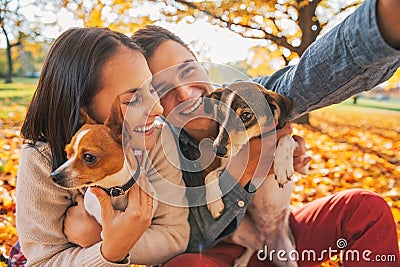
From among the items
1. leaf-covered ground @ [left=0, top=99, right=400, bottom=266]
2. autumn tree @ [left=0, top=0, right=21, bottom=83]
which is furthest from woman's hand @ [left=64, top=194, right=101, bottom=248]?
autumn tree @ [left=0, top=0, right=21, bottom=83]

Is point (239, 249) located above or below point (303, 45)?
below

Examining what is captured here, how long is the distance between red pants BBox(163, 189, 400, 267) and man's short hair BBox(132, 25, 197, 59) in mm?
466

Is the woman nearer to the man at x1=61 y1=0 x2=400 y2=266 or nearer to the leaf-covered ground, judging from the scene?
the man at x1=61 y1=0 x2=400 y2=266

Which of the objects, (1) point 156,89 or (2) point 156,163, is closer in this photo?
(1) point 156,89

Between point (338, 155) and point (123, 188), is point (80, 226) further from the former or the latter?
point (338, 155)

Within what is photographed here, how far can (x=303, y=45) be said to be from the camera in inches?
69.8

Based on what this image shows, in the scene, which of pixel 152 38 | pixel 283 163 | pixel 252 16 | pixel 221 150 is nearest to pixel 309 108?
pixel 283 163

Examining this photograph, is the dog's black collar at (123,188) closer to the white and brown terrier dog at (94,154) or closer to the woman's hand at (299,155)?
the white and brown terrier dog at (94,154)

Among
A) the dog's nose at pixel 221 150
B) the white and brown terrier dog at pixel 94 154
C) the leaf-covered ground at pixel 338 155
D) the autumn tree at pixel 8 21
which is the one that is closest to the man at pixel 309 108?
the dog's nose at pixel 221 150

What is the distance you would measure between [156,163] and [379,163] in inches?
94.3

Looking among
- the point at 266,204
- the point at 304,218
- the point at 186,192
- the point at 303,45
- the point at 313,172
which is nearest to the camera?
the point at 186,192

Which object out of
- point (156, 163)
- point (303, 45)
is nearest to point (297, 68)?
point (156, 163)

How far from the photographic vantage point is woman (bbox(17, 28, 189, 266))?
0.75 meters

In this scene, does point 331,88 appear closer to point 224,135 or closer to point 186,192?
point 224,135
